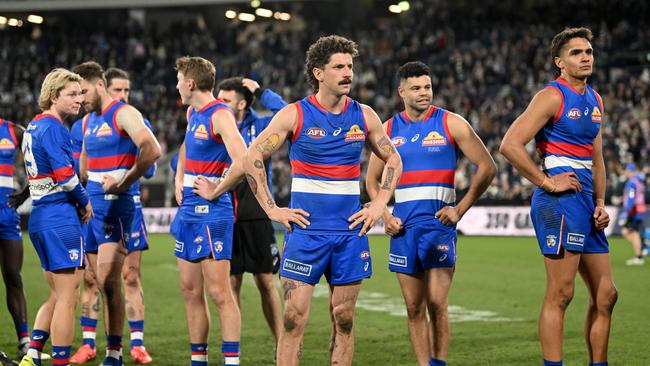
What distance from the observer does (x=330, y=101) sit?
6.59 meters

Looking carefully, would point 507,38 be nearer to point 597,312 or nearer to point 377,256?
point 377,256

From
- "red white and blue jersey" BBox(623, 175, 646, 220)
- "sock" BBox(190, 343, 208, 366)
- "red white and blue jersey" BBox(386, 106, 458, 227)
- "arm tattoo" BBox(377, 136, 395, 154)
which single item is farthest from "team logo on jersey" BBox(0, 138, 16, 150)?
"red white and blue jersey" BBox(623, 175, 646, 220)

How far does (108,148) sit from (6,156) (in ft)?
3.94

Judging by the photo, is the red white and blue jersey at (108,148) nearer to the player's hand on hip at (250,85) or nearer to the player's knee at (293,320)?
the player's hand on hip at (250,85)

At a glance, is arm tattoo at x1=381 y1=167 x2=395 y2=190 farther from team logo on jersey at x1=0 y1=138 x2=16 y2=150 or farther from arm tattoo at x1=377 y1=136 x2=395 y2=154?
team logo on jersey at x1=0 y1=138 x2=16 y2=150

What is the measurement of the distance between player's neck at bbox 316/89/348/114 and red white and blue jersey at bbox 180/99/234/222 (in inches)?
55.5

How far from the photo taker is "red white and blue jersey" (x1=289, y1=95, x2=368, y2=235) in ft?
21.3

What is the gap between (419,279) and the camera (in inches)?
301

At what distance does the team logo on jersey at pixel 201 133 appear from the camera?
771cm

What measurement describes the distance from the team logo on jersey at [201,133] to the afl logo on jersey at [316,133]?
1503mm

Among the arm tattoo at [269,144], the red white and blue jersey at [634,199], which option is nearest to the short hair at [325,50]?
the arm tattoo at [269,144]

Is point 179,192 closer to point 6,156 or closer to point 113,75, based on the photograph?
point 113,75

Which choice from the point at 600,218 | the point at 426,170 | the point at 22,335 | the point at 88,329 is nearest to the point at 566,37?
the point at 600,218

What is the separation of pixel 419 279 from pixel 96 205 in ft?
10.3
